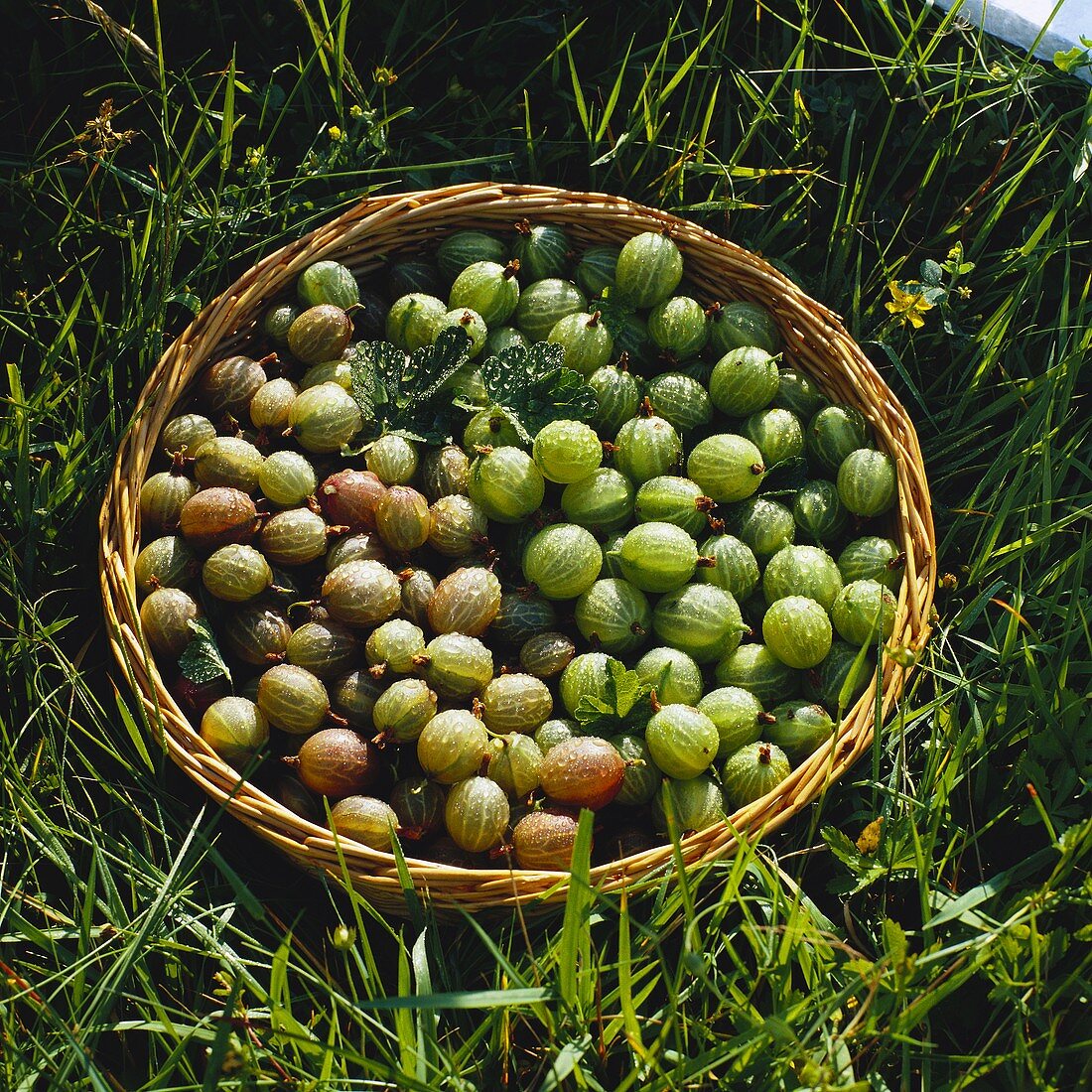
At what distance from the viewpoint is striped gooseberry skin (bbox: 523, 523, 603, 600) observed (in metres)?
2.83

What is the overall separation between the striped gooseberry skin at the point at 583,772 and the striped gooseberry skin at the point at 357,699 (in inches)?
19.9

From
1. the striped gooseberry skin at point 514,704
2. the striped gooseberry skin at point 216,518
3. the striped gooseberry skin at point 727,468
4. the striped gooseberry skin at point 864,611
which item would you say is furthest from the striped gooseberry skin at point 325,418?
the striped gooseberry skin at point 864,611

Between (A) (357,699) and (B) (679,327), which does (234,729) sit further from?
(B) (679,327)

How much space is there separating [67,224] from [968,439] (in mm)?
3177

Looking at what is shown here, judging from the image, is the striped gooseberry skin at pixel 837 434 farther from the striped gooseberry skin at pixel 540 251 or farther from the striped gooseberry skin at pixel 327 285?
the striped gooseberry skin at pixel 327 285

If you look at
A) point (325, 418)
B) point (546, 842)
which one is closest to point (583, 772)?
point (546, 842)

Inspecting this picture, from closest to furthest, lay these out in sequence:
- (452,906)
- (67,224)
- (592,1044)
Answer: (592,1044)
(452,906)
(67,224)

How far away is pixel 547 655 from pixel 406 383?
37.1 inches

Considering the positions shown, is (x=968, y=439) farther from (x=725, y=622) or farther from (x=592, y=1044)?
(x=592, y=1044)

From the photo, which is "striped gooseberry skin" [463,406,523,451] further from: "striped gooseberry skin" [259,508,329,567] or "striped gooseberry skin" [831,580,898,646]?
"striped gooseberry skin" [831,580,898,646]

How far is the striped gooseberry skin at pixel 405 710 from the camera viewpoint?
2.68 meters

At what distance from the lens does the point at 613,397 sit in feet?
10.2

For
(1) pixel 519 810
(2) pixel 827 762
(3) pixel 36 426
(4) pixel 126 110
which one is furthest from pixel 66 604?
(2) pixel 827 762

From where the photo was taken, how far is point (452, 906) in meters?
2.53
